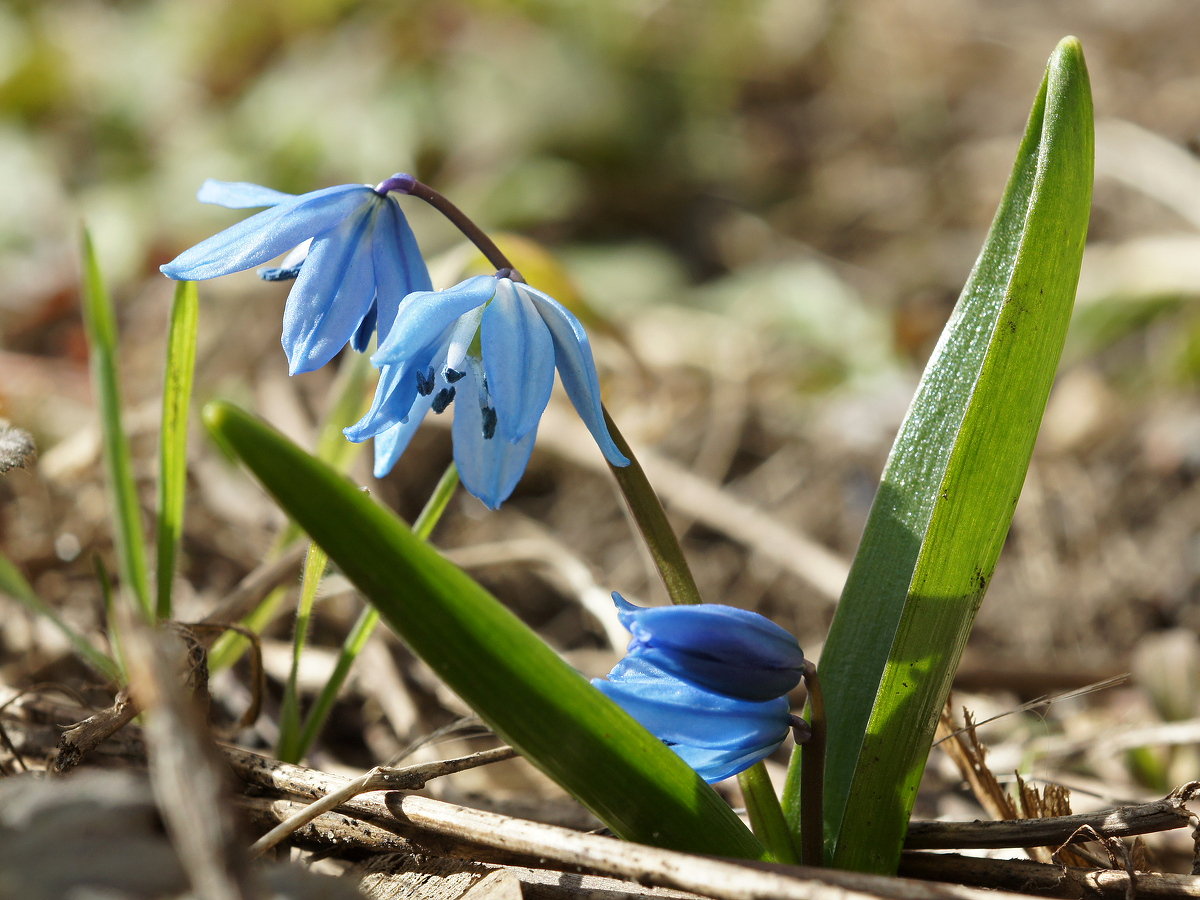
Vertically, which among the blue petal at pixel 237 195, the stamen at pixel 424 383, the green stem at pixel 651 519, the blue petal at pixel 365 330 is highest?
the blue petal at pixel 237 195

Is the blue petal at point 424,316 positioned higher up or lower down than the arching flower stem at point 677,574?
→ higher up

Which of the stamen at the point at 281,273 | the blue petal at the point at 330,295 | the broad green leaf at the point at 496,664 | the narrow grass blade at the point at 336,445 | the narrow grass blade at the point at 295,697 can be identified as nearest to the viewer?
the broad green leaf at the point at 496,664

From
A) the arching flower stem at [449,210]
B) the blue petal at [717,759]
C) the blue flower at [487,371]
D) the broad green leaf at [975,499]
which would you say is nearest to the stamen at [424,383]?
the blue flower at [487,371]

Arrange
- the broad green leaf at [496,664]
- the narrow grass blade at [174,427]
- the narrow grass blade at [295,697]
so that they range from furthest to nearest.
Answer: the narrow grass blade at [174,427] → the narrow grass blade at [295,697] → the broad green leaf at [496,664]

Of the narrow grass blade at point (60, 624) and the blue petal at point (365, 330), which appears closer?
the blue petal at point (365, 330)

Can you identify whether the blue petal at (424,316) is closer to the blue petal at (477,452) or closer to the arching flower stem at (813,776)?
the blue petal at (477,452)

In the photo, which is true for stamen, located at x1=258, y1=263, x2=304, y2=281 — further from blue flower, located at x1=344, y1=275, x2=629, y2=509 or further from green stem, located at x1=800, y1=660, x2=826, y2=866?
green stem, located at x1=800, y1=660, x2=826, y2=866

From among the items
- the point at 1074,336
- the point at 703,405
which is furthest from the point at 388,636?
the point at 1074,336
